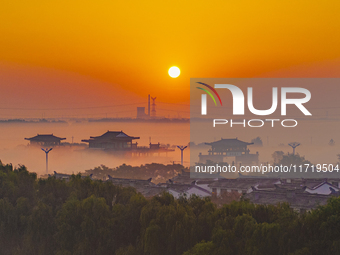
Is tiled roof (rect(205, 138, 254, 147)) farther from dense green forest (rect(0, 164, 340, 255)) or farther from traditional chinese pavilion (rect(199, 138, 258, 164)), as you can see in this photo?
dense green forest (rect(0, 164, 340, 255))

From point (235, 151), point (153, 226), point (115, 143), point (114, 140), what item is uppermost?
point (114, 140)

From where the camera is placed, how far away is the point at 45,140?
68688mm

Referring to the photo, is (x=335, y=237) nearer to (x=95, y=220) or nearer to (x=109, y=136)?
(x=95, y=220)

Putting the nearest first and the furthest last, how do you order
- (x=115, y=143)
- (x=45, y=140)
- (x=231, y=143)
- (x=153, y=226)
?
(x=153, y=226), (x=231, y=143), (x=115, y=143), (x=45, y=140)

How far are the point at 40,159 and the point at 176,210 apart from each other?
201 ft

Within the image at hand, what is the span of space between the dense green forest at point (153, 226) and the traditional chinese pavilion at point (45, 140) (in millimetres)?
56751

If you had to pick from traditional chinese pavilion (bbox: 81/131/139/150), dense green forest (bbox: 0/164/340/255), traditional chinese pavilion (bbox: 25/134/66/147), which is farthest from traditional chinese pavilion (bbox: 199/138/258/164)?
dense green forest (bbox: 0/164/340/255)

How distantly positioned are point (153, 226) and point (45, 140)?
6246 centimetres

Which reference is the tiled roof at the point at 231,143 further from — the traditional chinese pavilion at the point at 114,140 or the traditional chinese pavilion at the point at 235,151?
the traditional chinese pavilion at the point at 114,140

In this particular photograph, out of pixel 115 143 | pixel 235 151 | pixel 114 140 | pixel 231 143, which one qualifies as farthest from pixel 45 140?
pixel 235 151

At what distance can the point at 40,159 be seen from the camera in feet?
221

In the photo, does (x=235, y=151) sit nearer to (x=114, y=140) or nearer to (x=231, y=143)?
(x=231, y=143)

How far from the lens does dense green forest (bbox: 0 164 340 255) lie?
8.28m

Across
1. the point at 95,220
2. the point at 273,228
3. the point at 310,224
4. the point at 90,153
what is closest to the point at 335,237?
the point at 310,224
